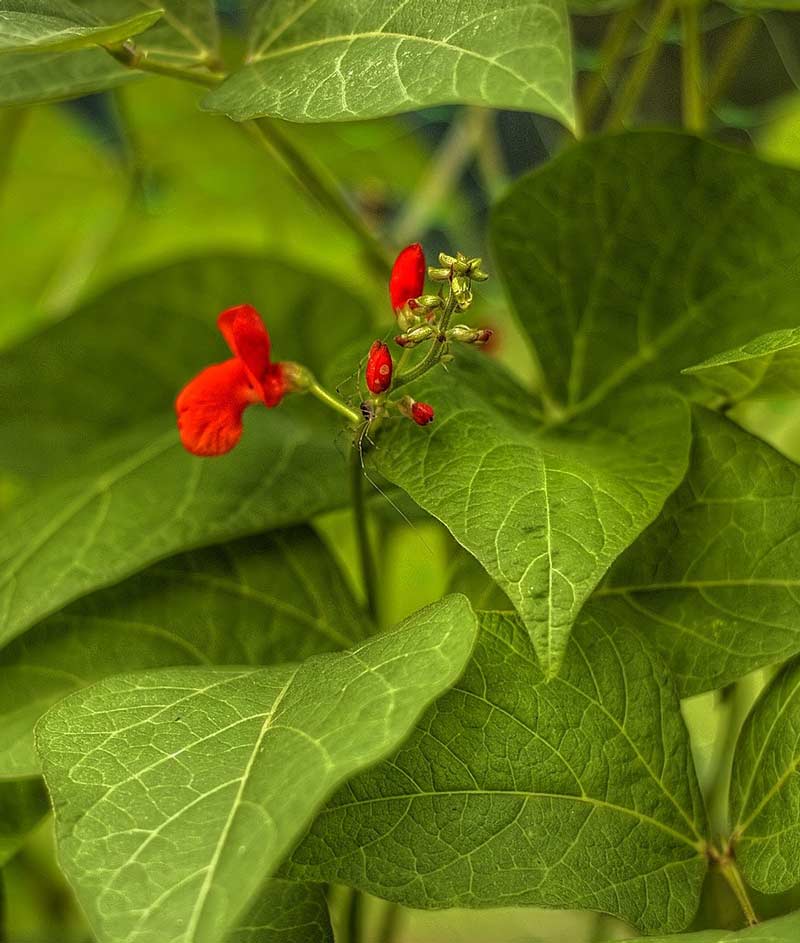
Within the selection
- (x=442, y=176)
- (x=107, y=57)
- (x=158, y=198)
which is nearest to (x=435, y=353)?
(x=107, y=57)

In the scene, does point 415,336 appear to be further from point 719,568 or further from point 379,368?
point 719,568

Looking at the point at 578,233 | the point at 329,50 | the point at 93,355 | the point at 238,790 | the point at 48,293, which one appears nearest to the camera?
the point at 238,790

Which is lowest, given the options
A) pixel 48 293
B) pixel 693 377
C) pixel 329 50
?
pixel 48 293

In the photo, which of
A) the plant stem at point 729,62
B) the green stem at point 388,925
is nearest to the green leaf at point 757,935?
the green stem at point 388,925

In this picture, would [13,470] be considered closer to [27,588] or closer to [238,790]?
[27,588]

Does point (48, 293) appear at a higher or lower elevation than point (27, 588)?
lower

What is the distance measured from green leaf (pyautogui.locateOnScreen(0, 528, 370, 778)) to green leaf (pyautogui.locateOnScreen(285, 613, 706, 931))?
0.14 meters

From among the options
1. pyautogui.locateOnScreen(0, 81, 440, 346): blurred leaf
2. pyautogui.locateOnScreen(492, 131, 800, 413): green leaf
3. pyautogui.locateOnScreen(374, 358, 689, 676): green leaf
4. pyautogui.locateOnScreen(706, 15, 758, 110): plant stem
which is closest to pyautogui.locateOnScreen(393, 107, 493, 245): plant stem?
pyautogui.locateOnScreen(0, 81, 440, 346): blurred leaf

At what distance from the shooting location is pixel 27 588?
1.56 ft

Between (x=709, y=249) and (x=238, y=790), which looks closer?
(x=238, y=790)

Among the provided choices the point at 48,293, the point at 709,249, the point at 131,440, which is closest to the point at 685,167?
the point at 709,249

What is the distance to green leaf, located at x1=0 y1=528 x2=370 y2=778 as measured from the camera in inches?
19.4

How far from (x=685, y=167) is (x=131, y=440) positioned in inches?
11.3

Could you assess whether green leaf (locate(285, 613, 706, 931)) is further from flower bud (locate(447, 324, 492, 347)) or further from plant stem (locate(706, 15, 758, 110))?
plant stem (locate(706, 15, 758, 110))
